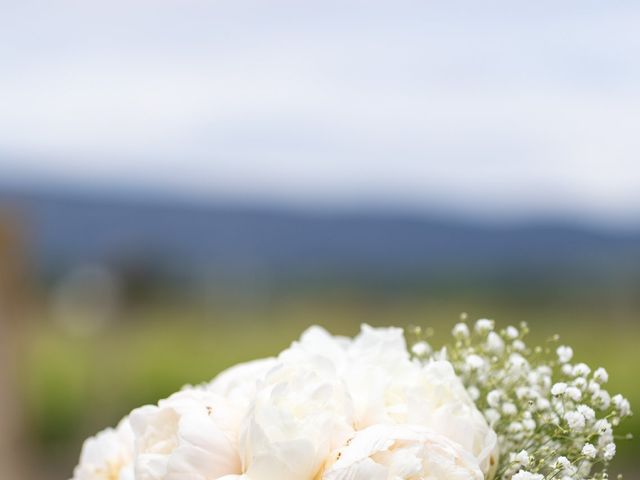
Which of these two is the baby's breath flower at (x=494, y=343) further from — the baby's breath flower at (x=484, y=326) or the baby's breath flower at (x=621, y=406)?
the baby's breath flower at (x=621, y=406)

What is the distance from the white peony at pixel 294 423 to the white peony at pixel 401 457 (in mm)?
24

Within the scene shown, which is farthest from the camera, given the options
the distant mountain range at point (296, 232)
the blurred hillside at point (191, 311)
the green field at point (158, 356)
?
the distant mountain range at point (296, 232)

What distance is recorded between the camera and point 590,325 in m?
14.3

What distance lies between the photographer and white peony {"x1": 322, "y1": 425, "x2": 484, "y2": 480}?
1130 mm

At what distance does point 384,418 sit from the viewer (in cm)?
124

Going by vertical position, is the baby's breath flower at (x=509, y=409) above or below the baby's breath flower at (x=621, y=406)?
below

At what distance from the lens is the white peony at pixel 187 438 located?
1190 mm

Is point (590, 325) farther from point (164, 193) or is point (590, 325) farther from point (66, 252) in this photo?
point (164, 193)

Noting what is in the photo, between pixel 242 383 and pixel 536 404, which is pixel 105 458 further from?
pixel 536 404

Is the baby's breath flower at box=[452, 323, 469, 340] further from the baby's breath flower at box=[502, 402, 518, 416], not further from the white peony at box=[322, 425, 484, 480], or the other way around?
the white peony at box=[322, 425, 484, 480]

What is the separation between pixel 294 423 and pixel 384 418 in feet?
0.37

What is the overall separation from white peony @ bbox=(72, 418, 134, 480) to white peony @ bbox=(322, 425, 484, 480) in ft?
1.27

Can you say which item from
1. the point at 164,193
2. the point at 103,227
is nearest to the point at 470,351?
the point at 103,227

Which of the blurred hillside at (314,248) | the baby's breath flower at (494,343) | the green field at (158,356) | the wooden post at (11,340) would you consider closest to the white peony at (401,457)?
the baby's breath flower at (494,343)
